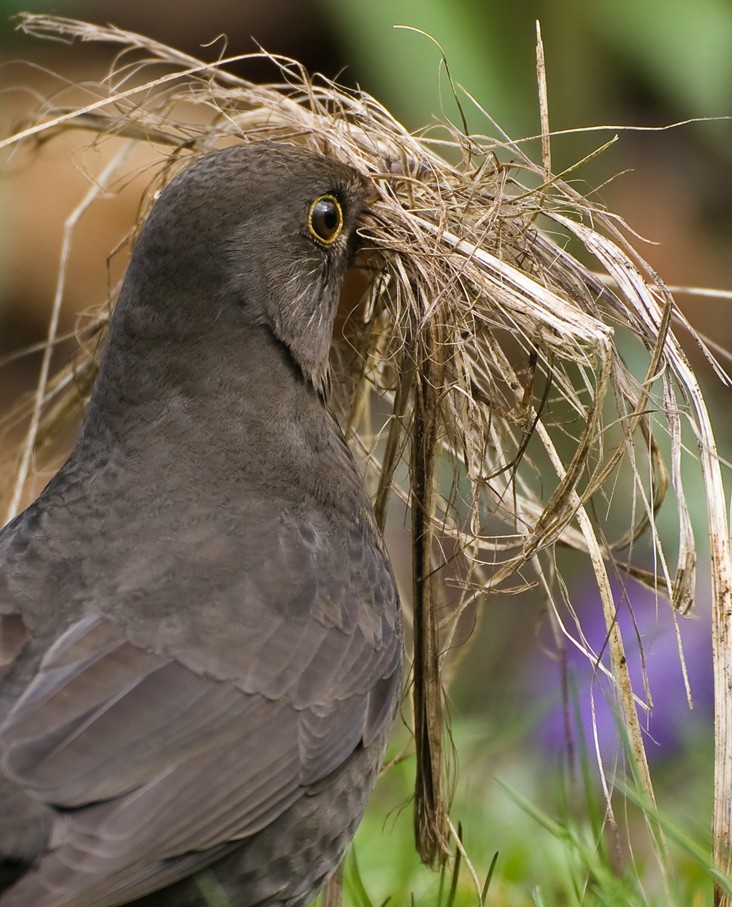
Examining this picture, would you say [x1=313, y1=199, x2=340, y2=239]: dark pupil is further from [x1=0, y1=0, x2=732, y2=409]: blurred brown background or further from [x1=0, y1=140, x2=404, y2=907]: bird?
[x1=0, y1=0, x2=732, y2=409]: blurred brown background

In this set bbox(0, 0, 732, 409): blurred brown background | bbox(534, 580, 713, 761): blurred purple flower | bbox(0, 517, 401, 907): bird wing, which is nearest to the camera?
bbox(0, 517, 401, 907): bird wing

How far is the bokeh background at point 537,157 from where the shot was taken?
3625mm

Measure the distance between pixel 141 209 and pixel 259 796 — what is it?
148cm

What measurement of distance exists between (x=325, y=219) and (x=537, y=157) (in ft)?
8.46

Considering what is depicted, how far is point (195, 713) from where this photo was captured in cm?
252

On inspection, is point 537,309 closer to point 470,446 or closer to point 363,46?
point 470,446

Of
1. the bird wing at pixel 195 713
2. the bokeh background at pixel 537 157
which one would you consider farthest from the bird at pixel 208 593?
the bokeh background at pixel 537 157

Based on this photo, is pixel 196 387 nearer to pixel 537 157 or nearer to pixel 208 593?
pixel 208 593

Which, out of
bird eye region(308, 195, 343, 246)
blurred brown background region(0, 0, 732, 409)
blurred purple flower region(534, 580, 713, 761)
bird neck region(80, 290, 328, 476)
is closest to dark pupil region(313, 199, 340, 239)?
bird eye region(308, 195, 343, 246)

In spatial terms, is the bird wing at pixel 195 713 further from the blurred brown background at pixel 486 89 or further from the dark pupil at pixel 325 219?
the blurred brown background at pixel 486 89

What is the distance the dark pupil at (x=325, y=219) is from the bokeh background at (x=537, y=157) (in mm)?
387

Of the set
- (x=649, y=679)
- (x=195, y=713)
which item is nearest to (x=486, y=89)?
(x=649, y=679)

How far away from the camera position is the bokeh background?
3.62 meters

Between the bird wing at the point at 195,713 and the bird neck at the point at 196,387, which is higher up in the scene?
the bird neck at the point at 196,387
